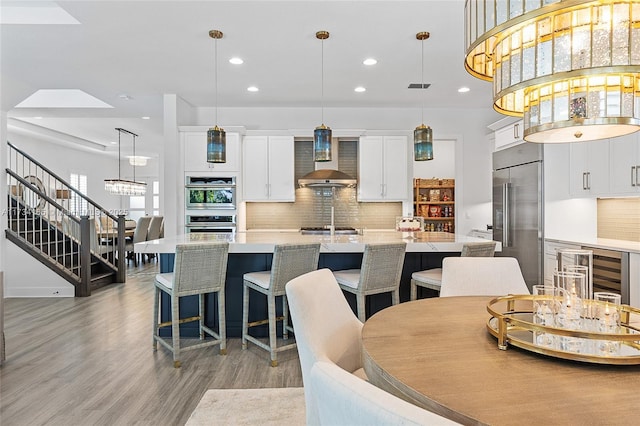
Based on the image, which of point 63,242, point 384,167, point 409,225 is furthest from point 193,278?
point 63,242

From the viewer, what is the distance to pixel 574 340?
1.20 meters

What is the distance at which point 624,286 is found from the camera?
11.1 feet

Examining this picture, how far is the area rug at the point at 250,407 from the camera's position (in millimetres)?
2236

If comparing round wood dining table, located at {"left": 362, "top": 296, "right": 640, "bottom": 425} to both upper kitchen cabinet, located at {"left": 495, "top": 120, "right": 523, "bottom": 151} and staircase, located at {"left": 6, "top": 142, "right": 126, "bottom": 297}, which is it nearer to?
upper kitchen cabinet, located at {"left": 495, "top": 120, "right": 523, "bottom": 151}

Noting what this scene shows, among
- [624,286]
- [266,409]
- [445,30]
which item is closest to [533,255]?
[624,286]

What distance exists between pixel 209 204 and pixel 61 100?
3.03m

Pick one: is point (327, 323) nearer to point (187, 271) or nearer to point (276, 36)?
A: point (187, 271)

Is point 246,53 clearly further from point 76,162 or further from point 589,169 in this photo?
point 76,162

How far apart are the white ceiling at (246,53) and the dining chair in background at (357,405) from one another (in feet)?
10.2

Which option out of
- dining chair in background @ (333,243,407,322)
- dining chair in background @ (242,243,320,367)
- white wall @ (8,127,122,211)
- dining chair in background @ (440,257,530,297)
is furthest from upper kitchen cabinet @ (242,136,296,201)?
white wall @ (8,127,122,211)

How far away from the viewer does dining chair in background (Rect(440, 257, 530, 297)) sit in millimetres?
2242

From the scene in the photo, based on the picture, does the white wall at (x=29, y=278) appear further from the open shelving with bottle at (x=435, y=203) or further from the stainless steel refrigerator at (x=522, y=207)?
the open shelving with bottle at (x=435, y=203)

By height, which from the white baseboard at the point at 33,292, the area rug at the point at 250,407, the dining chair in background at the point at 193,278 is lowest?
the area rug at the point at 250,407

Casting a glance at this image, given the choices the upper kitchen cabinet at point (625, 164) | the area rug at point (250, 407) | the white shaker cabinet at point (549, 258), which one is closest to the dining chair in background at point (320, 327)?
the area rug at point (250, 407)
